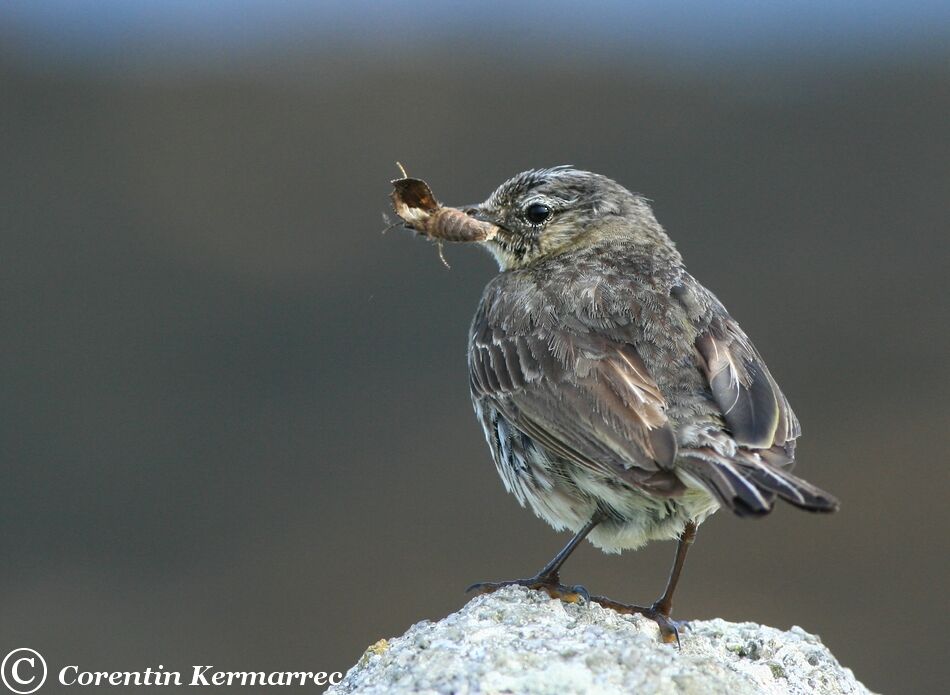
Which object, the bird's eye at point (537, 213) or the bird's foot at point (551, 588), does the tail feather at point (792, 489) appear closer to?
the bird's foot at point (551, 588)

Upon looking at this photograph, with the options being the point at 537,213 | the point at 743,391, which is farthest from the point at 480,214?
→ the point at 743,391

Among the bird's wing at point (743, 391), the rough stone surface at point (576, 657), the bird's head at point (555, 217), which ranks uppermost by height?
the bird's head at point (555, 217)

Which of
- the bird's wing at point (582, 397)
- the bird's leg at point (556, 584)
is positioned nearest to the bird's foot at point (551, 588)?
the bird's leg at point (556, 584)

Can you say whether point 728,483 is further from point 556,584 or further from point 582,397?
point 556,584

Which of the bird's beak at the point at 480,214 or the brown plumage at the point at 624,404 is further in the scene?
the bird's beak at the point at 480,214

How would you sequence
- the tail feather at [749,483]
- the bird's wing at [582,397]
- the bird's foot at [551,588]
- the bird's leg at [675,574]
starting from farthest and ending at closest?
the bird's leg at [675,574]
the bird's foot at [551,588]
the bird's wing at [582,397]
the tail feather at [749,483]

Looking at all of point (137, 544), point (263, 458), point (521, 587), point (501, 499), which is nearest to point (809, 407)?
point (501, 499)

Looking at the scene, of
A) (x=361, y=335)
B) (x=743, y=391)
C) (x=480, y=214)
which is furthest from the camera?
(x=361, y=335)

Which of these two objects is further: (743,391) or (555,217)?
(555,217)
